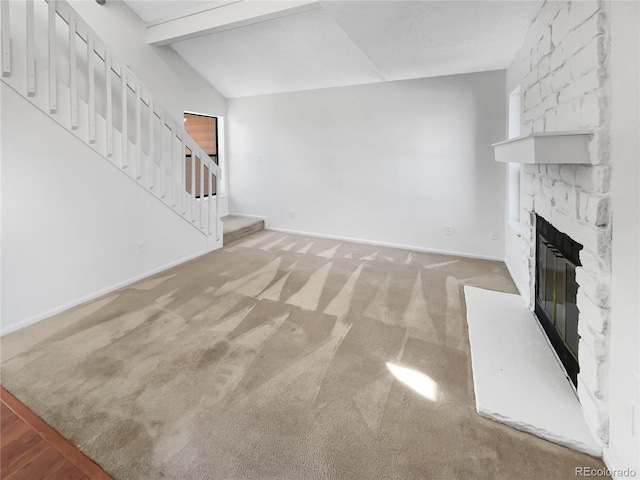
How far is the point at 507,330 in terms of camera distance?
2316mm

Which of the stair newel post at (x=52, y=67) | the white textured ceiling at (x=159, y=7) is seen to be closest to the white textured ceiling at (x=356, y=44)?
the white textured ceiling at (x=159, y=7)

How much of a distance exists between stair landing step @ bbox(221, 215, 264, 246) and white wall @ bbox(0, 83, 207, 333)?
4.84 feet

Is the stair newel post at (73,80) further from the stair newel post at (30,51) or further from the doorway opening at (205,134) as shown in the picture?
the doorway opening at (205,134)

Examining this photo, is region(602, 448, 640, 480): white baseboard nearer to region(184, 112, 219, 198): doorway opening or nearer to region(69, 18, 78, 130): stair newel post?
region(69, 18, 78, 130): stair newel post

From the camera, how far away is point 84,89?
10.9ft

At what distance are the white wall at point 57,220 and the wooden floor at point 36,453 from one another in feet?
4.03

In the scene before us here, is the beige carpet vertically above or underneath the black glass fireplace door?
underneath

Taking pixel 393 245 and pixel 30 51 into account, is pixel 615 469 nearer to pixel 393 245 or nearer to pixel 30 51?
pixel 393 245

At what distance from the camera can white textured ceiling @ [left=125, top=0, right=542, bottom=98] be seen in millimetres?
2410

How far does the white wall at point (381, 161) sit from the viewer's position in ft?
13.2

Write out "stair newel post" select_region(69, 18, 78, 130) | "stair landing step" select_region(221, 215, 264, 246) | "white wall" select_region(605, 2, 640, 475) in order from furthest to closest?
"stair landing step" select_region(221, 215, 264, 246)
"stair newel post" select_region(69, 18, 78, 130)
"white wall" select_region(605, 2, 640, 475)

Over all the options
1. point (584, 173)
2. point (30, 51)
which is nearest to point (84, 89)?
point (30, 51)

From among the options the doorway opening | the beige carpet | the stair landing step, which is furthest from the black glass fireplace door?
the doorway opening

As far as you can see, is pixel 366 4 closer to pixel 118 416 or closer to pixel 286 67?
pixel 286 67
